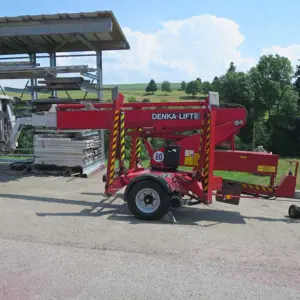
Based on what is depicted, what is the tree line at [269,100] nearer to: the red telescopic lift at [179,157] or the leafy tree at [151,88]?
the leafy tree at [151,88]

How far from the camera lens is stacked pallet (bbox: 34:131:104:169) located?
39.2 ft

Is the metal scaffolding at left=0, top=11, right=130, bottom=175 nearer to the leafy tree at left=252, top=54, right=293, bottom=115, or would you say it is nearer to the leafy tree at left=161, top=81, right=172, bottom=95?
the leafy tree at left=252, top=54, right=293, bottom=115

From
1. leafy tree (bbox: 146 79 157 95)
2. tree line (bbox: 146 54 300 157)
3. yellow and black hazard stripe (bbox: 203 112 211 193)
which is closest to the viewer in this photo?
yellow and black hazard stripe (bbox: 203 112 211 193)

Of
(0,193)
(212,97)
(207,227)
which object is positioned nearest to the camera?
(207,227)

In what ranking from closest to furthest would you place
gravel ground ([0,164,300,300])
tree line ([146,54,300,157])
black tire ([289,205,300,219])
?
gravel ground ([0,164,300,300]) → black tire ([289,205,300,219]) → tree line ([146,54,300,157])

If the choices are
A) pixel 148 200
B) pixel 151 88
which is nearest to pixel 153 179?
pixel 148 200

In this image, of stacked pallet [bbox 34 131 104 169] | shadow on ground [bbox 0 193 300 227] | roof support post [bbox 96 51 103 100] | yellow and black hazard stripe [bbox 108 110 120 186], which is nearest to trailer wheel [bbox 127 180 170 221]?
shadow on ground [bbox 0 193 300 227]

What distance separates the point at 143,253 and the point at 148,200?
1861mm

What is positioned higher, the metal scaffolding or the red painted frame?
the metal scaffolding

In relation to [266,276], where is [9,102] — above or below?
above

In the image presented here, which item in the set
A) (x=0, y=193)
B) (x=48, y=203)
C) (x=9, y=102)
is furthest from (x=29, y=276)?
(x=9, y=102)

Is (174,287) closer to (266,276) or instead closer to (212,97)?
(266,276)

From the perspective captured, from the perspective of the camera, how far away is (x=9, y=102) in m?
11.9

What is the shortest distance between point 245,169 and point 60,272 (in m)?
4.49
